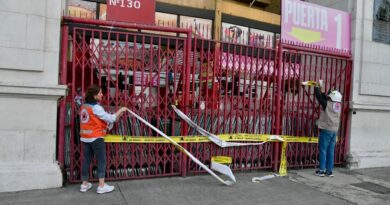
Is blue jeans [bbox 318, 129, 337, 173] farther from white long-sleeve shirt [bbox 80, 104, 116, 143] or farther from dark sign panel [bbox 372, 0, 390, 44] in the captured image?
white long-sleeve shirt [bbox 80, 104, 116, 143]

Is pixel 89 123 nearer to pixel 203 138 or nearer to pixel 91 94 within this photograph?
pixel 91 94

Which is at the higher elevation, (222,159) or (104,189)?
(222,159)

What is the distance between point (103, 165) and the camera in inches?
216

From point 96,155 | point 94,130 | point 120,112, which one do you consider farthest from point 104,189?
point 120,112

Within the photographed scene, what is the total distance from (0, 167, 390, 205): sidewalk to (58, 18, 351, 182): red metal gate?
1.27 ft

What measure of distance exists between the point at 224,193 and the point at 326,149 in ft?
8.70

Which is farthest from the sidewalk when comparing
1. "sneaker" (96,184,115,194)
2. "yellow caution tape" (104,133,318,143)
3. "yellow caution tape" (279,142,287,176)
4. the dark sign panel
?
the dark sign panel

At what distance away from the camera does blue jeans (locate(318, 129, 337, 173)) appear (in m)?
7.10

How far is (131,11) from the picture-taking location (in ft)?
20.5

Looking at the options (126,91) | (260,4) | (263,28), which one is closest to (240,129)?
(126,91)

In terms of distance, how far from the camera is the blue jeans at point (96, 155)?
545 cm

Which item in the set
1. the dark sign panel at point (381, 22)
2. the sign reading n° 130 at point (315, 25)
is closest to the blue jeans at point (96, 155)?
the sign reading n° 130 at point (315, 25)

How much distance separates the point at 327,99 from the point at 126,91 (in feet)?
12.6

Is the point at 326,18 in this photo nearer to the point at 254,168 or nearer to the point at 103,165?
the point at 254,168
